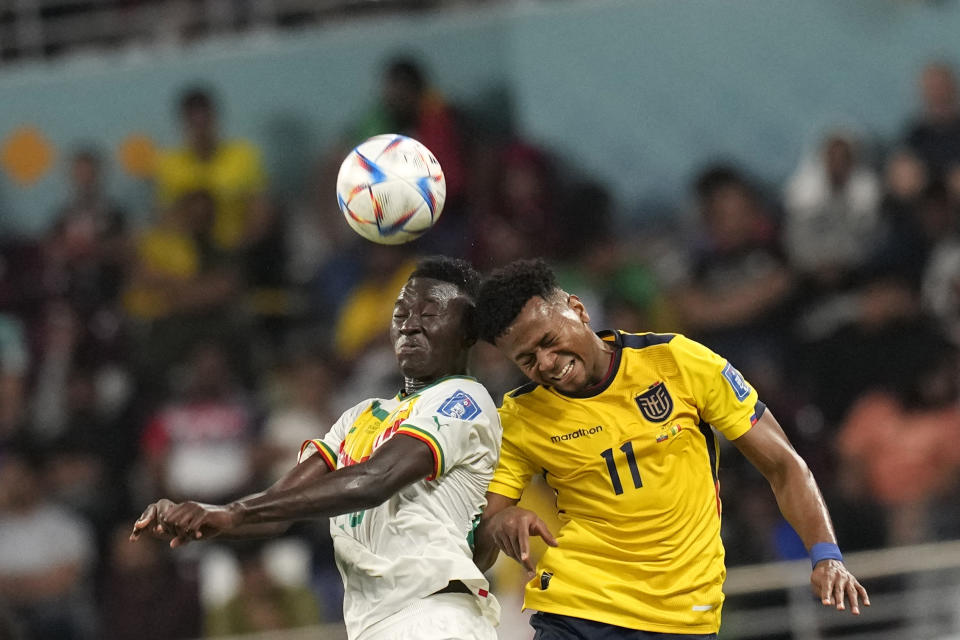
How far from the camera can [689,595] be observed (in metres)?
4.77

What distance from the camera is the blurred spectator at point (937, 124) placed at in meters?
9.54

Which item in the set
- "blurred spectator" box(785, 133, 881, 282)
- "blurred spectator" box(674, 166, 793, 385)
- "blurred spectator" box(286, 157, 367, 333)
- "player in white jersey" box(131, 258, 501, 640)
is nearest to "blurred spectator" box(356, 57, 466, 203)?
"blurred spectator" box(286, 157, 367, 333)

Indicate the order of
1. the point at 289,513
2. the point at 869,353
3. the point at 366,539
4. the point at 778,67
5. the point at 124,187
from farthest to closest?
the point at 124,187, the point at 778,67, the point at 869,353, the point at 366,539, the point at 289,513

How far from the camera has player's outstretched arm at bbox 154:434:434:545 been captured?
393cm

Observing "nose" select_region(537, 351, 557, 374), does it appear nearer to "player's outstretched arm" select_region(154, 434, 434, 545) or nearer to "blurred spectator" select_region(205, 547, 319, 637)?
"player's outstretched arm" select_region(154, 434, 434, 545)

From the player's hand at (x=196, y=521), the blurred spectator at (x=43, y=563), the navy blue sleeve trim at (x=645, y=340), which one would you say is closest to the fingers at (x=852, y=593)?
the navy blue sleeve trim at (x=645, y=340)

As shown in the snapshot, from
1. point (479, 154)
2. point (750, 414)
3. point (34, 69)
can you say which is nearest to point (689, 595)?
point (750, 414)

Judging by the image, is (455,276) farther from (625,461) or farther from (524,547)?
(524,547)

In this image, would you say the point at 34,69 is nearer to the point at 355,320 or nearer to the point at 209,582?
the point at 355,320

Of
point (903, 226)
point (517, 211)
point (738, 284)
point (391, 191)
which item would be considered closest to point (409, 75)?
point (517, 211)

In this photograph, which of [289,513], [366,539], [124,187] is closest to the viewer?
[289,513]

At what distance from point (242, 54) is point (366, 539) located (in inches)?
316

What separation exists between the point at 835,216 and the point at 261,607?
196 inches

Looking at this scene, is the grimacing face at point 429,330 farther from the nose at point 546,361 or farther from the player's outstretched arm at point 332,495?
the player's outstretched arm at point 332,495
